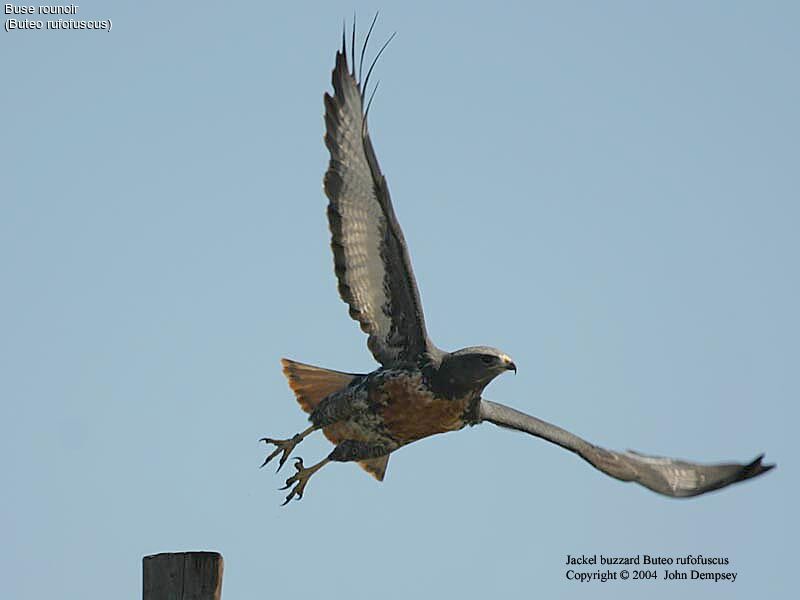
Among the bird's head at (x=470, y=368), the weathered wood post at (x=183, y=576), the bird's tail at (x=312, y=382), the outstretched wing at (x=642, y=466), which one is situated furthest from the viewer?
the outstretched wing at (x=642, y=466)

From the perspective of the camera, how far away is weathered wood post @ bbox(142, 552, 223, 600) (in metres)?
7.54

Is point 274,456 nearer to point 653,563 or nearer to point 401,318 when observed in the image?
point 401,318

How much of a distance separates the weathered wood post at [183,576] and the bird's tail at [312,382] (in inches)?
169

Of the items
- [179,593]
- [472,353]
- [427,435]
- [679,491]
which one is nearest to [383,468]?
[427,435]

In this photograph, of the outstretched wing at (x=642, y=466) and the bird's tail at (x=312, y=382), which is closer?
the bird's tail at (x=312, y=382)

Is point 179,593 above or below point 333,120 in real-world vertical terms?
below

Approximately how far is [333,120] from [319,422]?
2.31 meters

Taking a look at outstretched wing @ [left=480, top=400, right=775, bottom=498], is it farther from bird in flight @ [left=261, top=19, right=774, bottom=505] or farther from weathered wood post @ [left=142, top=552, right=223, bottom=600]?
weathered wood post @ [left=142, top=552, right=223, bottom=600]

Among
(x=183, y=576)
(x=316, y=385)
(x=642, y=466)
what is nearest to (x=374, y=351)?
(x=316, y=385)

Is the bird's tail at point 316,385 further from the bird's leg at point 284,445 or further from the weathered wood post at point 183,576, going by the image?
the weathered wood post at point 183,576

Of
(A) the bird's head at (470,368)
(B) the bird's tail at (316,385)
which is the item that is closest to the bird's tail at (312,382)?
(B) the bird's tail at (316,385)

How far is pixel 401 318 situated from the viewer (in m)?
11.5

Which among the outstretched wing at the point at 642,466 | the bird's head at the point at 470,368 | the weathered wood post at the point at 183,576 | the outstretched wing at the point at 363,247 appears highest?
the outstretched wing at the point at 363,247

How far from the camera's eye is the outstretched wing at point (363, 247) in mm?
11297
